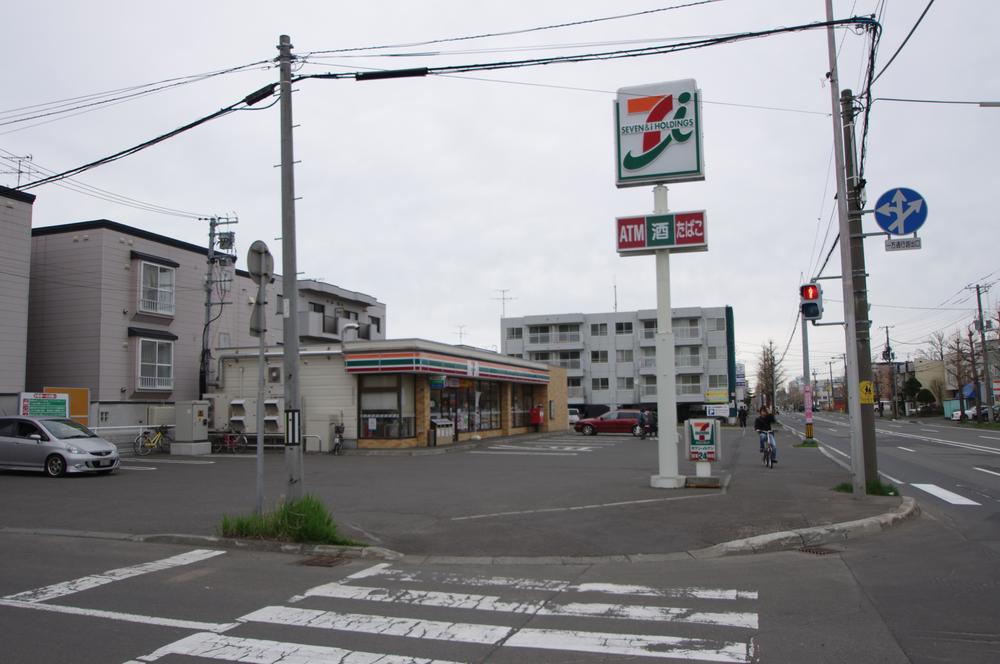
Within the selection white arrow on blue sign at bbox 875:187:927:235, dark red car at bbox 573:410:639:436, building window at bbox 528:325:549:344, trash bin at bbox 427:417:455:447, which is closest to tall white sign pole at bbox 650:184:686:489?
white arrow on blue sign at bbox 875:187:927:235

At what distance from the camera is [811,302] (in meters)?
14.0

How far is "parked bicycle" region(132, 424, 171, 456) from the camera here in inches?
982

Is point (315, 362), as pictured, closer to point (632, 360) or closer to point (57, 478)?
point (57, 478)

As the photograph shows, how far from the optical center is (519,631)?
5469 millimetres

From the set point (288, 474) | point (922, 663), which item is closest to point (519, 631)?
point (922, 663)

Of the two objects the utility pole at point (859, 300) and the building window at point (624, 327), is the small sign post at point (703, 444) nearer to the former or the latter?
the utility pole at point (859, 300)

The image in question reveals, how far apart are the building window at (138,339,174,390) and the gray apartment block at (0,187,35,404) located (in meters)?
4.49

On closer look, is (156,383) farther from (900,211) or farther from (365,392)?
(900,211)

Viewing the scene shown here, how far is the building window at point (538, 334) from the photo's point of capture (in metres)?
71.3

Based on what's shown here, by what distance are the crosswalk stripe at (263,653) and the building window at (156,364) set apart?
84.0ft

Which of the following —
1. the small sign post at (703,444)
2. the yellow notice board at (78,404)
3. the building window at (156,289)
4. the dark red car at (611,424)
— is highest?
the building window at (156,289)

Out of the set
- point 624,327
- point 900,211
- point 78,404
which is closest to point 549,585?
point 900,211

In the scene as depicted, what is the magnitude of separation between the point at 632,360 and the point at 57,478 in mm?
57083

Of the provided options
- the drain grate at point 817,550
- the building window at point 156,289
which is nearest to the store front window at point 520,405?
the building window at point 156,289
